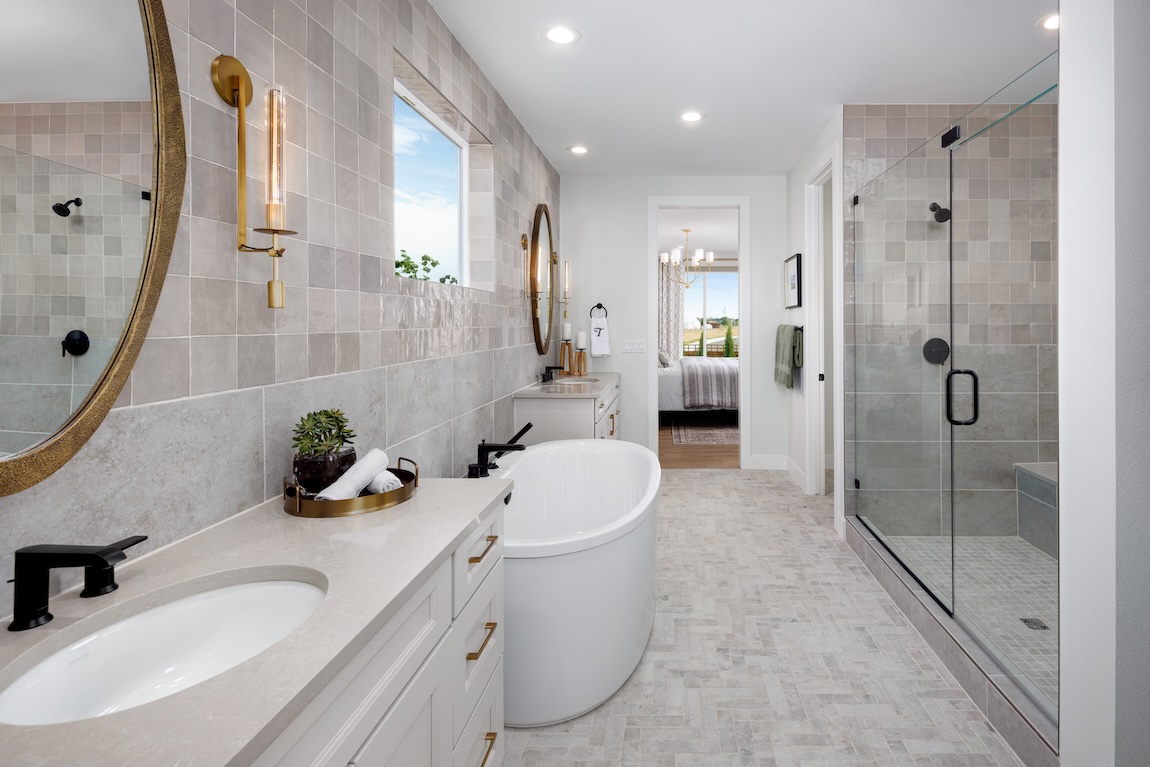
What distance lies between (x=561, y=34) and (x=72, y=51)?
2.12m

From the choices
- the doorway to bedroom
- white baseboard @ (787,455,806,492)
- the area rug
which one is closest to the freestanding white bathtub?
white baseboard @ (787,455,806,492)

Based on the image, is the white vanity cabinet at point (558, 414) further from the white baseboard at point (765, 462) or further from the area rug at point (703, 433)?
the area rug at point (703, 433)

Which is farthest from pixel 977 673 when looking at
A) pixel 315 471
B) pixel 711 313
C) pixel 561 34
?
pixel 711 313

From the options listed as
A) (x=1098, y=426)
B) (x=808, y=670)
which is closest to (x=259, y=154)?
(x=1098, y=426)

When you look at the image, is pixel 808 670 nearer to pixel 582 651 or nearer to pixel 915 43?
pixel 582 651

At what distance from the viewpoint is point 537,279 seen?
424 cm

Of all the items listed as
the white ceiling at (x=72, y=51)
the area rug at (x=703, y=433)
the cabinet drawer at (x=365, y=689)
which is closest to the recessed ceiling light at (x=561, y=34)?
the white ceiling at (x=72, y=51)

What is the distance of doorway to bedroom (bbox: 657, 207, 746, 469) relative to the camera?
21.4 ft

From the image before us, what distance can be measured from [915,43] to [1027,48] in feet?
1.74

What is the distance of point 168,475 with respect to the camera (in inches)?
46.5

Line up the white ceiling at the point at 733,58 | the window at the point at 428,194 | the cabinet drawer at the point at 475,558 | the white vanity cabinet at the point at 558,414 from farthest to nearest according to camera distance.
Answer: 1. the white vanity cabinet at the point at 558,414
2. the window at the point at 428,194
3. the white ceiling at the point at 733,58
4. the cabinet drawer at the point at 475,558

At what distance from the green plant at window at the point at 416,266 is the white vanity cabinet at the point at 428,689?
50.2 inches

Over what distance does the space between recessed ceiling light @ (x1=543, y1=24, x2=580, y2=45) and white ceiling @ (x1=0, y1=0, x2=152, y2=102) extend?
74.5 inches

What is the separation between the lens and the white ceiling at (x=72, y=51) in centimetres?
87
